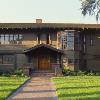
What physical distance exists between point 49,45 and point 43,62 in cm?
273

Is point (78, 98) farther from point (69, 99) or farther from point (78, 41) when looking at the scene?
point (78, 41)

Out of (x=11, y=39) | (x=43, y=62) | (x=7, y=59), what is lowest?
(x=43, y=62)

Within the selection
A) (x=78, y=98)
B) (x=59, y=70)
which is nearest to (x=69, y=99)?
(x=78, y=98)

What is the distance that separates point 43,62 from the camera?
2143 inches

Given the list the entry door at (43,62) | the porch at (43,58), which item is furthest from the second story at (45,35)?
the entry door at (43,62)

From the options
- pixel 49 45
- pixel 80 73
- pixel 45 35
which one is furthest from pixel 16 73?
pixel 80 73

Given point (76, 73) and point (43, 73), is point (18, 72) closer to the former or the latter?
point (43, 73)

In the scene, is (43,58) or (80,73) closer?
(80,73)

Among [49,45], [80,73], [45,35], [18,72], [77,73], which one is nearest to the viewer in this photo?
[18,72]

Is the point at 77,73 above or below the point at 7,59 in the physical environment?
below

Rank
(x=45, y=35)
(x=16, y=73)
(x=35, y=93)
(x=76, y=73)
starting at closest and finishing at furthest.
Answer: (x=35, y=93) → (x=16, y=73) → (x=76, y=73) → (x=45, y=35)

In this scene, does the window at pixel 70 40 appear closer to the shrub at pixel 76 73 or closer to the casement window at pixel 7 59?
the shrub at pixel 76 73

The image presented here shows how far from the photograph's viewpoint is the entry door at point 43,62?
54406 mm

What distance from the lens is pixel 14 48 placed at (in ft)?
179
